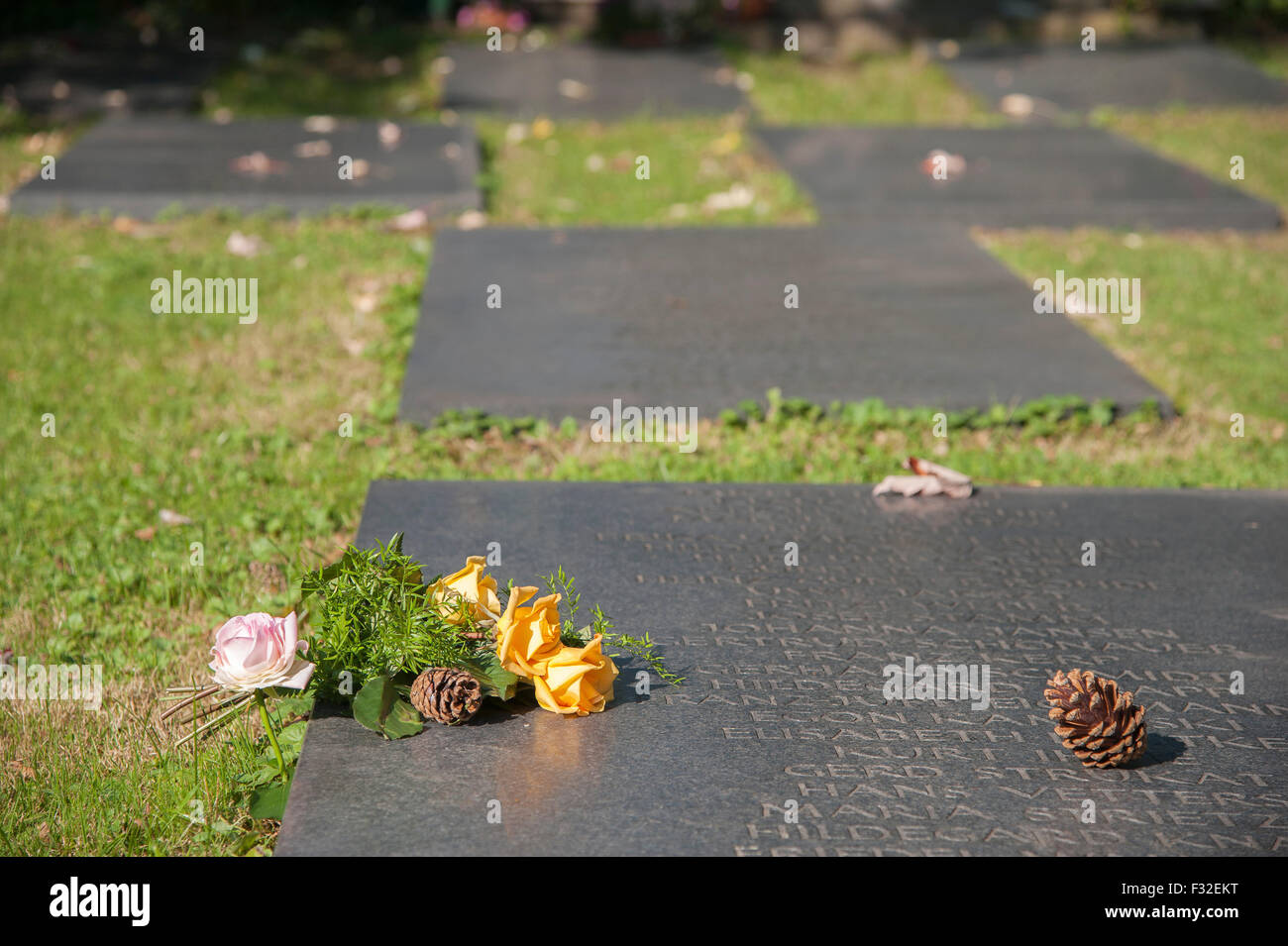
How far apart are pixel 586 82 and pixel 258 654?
758 cm

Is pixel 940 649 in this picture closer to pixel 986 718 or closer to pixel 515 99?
pixel 986 718

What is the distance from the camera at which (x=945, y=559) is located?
3.46 m

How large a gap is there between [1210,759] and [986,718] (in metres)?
0.44

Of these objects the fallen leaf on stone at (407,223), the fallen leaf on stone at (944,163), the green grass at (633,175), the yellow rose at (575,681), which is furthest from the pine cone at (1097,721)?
the fallen leaf on stone at (944,163)

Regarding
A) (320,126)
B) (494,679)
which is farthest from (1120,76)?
(494,679)

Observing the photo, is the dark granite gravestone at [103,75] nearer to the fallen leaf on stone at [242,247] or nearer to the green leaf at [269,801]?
the fallen leaf on stone at [242,247]

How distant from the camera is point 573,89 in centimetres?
917

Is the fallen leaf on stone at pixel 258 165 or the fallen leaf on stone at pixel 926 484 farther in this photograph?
the fallen leaf on stone at pixel 258 165

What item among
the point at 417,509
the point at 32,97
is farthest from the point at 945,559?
the point at 32,97

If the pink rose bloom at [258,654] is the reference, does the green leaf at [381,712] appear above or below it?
below

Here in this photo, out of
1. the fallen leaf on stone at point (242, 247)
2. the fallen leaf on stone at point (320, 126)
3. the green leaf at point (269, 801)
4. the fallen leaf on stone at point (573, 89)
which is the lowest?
the green leaf at point (269, 801)

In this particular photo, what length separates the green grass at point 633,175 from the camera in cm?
702

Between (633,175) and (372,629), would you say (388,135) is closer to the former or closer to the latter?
(633,175)

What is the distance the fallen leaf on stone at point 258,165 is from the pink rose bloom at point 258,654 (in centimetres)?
503
